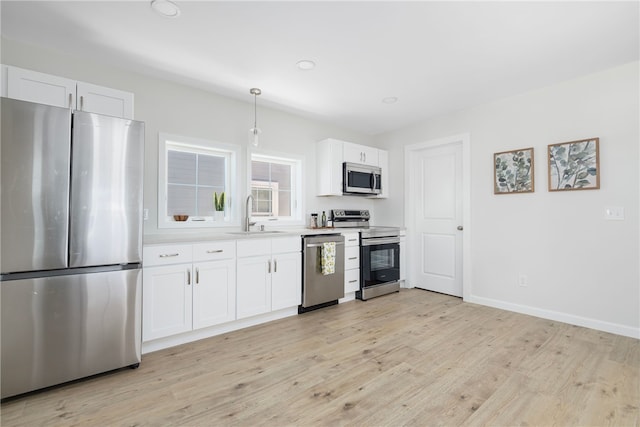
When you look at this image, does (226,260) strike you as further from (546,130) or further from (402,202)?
(546,130)

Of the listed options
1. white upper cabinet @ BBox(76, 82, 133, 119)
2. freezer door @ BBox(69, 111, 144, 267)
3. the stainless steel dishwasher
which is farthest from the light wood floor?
white upper cabinet @ BBox(76, 82, 133, 119)

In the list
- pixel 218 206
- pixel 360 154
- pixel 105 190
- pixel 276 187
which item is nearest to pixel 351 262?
pixel 276 187

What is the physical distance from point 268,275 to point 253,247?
34cm

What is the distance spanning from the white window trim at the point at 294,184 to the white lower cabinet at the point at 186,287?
3.36ft

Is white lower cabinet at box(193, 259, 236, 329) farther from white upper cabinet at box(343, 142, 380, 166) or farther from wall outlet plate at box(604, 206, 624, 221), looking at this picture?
wall outlet plate at box(604, 206, 624, 221)

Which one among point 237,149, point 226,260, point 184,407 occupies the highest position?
point 237,149

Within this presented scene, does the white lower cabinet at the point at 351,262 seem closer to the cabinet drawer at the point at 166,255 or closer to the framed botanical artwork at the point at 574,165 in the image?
the cabinet drawer at the point at 166,255

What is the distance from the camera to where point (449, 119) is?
4133 millimetres

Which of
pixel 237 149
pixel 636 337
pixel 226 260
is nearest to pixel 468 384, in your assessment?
pixel 636 337

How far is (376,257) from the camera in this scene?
165 inches

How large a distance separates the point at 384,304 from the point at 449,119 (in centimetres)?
259

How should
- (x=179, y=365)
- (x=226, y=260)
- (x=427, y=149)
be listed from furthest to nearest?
1. (x=427, y=149)
2. (x=226, y=260)
3. (x=179, y=365)

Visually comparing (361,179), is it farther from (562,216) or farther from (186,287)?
(186,287)

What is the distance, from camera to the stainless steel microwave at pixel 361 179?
14.3ft
